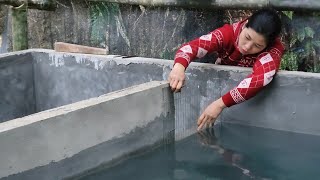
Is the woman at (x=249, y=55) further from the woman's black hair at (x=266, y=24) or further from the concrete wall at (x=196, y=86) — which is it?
the concrete wall at (x=196, y=86)

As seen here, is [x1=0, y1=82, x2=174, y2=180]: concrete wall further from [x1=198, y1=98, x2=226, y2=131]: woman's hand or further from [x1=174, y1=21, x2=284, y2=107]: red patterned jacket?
[x1=174, y1=21, x2=284, y2=107]: red patterned jacket

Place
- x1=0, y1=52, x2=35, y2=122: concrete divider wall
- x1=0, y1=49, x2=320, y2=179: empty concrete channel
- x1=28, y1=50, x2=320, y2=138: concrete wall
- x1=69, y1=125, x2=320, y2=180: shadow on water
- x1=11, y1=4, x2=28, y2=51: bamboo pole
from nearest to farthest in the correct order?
1. x1=0, y1=49, x2=320, y2=179: empty concrete channel
2. x1=69, y1=125, x2=320, y2=180: shadow on water
3. x1=28, y1=50, x2=320, y2=138: concrete wall
4. x1=0, y1=52, x2=35, y2=122: concrete divider wall
5. x1=11, y1=4, x2=28, y2=51: bamboo pole

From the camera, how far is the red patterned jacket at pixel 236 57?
351cm

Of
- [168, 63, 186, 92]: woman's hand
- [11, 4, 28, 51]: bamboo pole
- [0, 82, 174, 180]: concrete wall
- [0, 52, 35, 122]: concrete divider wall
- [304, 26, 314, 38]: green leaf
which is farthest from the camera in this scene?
[11, 4, 28, 51]: bamboo pole

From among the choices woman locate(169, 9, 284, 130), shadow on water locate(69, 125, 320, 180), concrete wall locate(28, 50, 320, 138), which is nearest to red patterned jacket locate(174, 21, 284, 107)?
woman locate(169, 9, 284, 130)

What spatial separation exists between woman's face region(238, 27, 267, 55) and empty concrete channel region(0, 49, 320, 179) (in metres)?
0.17

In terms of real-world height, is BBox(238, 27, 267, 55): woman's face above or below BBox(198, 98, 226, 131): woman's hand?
above

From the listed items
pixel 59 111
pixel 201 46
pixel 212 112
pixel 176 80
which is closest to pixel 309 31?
pixel 201 46

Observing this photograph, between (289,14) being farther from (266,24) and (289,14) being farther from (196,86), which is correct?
(196,86)

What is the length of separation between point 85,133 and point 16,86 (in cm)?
206

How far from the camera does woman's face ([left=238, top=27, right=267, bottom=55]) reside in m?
3.54

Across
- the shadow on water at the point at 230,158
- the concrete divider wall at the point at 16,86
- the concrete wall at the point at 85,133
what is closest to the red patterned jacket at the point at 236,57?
the shadow on water at the point at 230,158

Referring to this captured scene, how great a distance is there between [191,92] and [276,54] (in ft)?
2.27

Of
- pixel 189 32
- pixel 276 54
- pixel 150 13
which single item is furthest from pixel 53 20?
pixel 276 54
